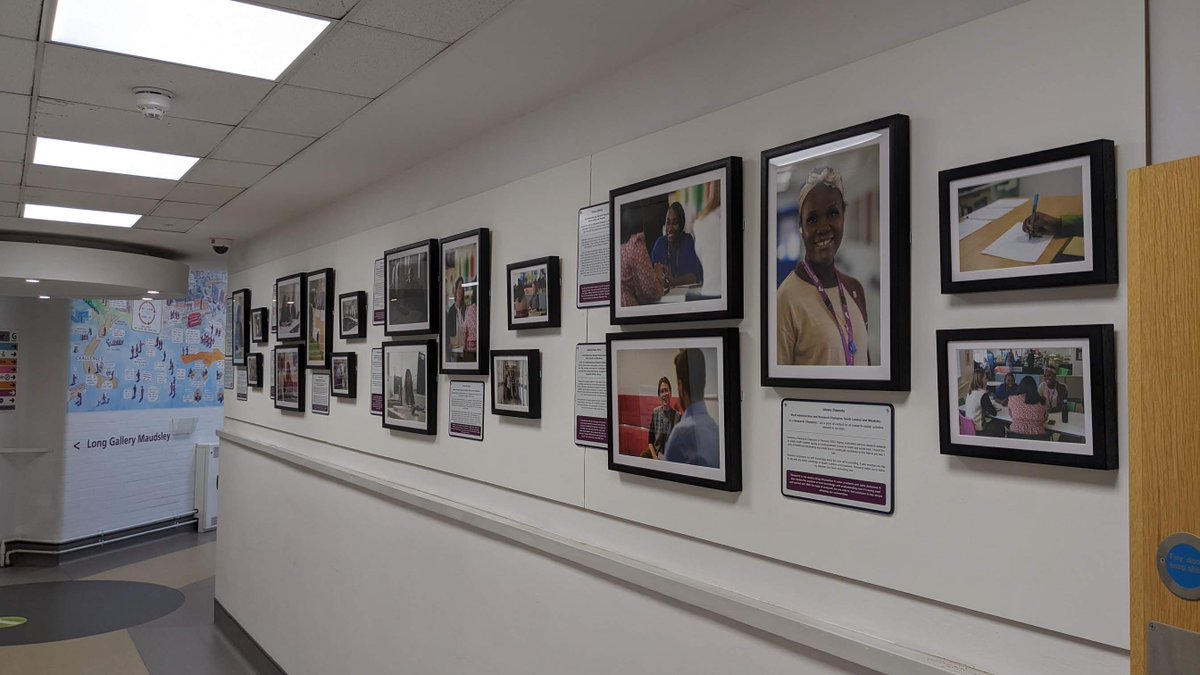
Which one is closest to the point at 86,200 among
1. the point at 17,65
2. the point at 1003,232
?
the point at 17,65

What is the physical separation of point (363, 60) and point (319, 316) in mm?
2532

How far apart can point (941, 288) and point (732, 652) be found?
1069 mm

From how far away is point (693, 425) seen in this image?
86.0 inches

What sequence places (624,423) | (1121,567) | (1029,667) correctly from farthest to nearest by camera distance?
(624,423)
(1029,667)
(1121,567)

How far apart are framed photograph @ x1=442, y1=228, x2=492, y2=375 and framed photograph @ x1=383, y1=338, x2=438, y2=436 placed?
0.16 metres

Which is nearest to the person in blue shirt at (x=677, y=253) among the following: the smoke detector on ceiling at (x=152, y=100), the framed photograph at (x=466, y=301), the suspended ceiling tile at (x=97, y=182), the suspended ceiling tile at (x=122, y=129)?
the framed photograph at (x=466, y=301)

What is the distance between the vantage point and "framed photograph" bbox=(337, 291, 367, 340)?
13.7 ft

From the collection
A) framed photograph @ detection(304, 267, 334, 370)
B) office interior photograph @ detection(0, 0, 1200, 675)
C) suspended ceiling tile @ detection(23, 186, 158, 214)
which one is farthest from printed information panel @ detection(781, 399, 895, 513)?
suspended ceiling tile @ detection(23, 186, 158, 214)

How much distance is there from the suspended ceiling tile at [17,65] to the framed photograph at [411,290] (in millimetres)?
1503

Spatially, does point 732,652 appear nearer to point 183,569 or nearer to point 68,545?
point 183,569

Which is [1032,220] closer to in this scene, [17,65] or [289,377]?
[17,65]

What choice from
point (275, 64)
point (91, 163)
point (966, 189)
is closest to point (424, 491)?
point (275, 64)

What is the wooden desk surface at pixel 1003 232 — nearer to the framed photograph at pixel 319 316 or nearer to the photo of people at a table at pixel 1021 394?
the photo of people at a table at pixel 1021 394

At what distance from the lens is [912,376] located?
5.51 ft
